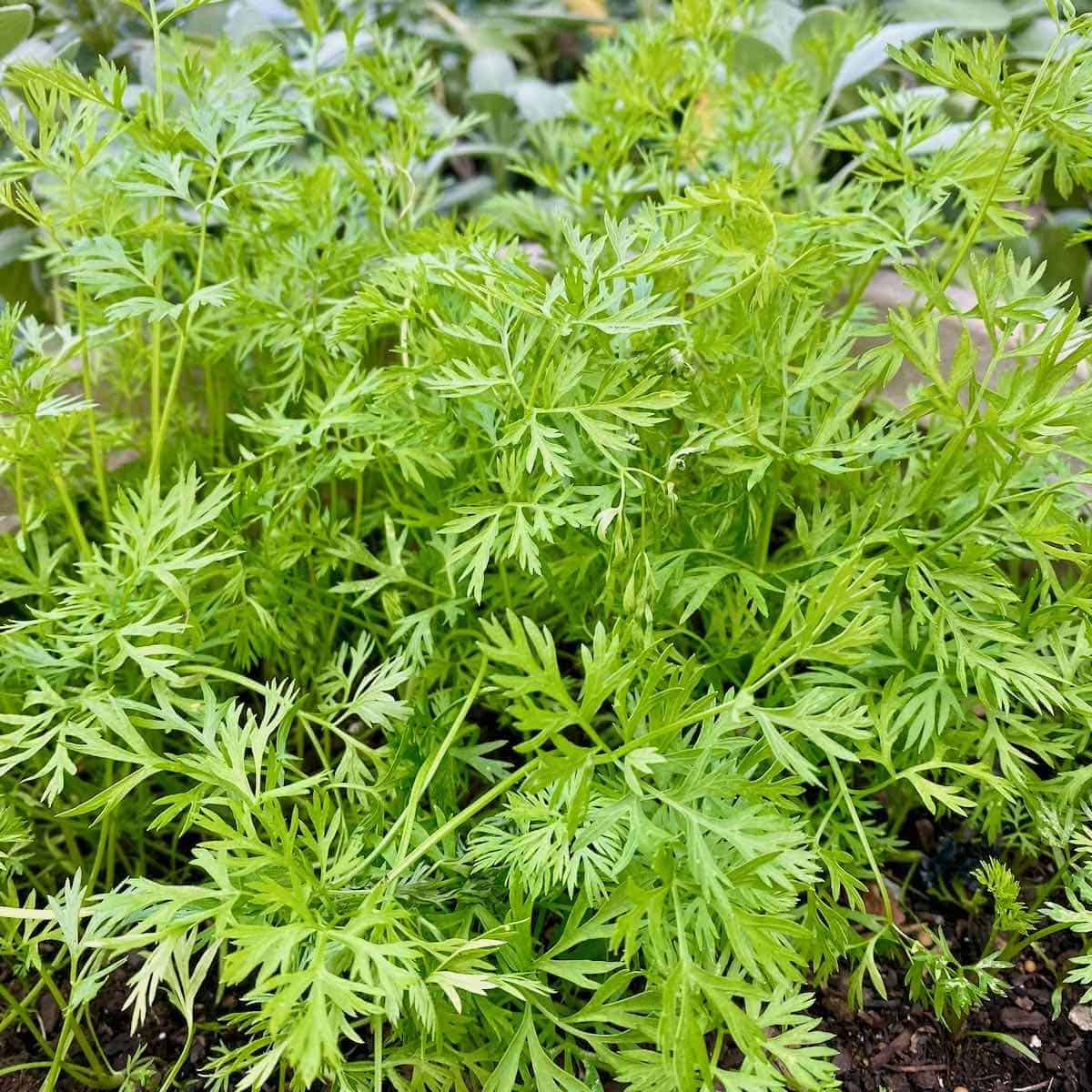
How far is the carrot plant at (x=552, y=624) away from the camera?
0.80 meters

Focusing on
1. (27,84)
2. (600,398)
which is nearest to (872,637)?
(600,398)

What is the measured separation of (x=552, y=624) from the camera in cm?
124

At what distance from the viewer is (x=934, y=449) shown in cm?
133

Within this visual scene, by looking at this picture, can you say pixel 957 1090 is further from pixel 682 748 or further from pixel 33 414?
pixel 33 414

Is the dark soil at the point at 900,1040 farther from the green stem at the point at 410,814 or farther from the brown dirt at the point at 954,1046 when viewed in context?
the green stem at the point at 410,814

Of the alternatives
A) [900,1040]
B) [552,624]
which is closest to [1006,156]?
[552,624]

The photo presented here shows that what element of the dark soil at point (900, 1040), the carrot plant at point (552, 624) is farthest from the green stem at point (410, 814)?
the dark soil at point (900, 1040)

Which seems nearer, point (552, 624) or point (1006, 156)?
point (1006, 156)

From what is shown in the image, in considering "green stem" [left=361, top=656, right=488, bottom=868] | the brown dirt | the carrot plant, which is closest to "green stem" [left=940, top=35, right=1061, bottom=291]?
the carrot plant

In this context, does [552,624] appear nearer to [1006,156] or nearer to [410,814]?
[410,814]

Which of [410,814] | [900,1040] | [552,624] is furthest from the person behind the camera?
[552,624]

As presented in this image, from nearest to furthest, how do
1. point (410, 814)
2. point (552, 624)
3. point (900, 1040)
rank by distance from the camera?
point (410, 814) → point (900, 1040) → point (552, 624)

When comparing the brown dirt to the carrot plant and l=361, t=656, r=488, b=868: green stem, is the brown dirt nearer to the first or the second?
the carrot plant

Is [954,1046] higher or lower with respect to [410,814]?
lower
